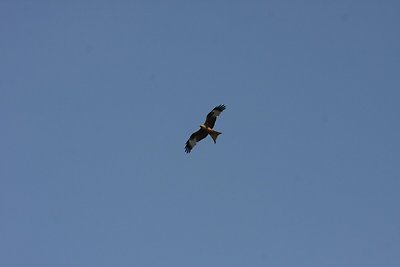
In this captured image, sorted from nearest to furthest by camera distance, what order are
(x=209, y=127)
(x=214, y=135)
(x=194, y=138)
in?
1. (x=214, y=135)
2. (x=209, y=127)
3. (x=194, y=138)

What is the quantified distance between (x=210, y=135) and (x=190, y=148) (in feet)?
6.32

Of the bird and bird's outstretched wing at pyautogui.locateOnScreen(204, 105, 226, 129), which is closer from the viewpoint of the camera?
the bird

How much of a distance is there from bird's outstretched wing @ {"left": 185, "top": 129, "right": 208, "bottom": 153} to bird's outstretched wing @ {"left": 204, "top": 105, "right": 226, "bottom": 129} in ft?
1.61

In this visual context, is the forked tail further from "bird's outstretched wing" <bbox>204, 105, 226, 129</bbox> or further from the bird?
"bird's outstretched wing" <bbox>204, 105, 226, 129</bbox>

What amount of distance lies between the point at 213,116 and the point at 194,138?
1.76m

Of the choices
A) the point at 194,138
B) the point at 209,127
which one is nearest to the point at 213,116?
the point at 209,127

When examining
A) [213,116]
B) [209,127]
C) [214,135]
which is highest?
[213,116]

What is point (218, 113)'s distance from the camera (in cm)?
3353

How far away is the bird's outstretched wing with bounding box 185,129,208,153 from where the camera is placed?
33.7 m


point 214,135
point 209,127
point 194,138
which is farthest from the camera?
point 194,138

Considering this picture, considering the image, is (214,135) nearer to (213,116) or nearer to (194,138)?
(213,116)

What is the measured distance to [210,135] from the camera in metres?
33.0

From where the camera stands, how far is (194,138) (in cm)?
3428

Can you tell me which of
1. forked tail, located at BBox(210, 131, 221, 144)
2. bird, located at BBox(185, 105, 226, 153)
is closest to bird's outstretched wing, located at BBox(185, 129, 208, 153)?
bird, located at BBox(185, 105, 226, 153)
